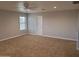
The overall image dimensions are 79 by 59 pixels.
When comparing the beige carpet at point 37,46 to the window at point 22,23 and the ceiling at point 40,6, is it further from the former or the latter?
the ceiling at point 40,6

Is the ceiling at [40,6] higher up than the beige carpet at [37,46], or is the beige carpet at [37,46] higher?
the ceiling at [40,6]

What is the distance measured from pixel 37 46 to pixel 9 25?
489 millimetres

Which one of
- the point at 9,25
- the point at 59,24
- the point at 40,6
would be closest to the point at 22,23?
the point at 9,25

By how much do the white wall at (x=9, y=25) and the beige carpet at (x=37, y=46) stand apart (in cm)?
8

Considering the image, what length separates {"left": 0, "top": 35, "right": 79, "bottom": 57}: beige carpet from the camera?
59.2 inches

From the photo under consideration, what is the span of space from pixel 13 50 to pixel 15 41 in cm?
12

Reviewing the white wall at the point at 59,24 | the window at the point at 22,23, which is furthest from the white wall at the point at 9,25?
the white wall at the point at 59,24

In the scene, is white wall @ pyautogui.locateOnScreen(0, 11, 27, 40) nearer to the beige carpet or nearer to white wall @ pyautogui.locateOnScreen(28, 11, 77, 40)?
the beige carpet

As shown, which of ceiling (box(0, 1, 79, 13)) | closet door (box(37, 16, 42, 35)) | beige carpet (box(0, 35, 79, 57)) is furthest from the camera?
closet door (box(37, 16, 42, 35))

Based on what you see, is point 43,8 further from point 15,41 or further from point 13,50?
point 13,50

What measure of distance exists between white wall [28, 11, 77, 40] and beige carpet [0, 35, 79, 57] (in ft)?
0.29

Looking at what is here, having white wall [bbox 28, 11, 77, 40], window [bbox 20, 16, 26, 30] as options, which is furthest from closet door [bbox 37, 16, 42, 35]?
window [bbox 20, 16, 26, 30]

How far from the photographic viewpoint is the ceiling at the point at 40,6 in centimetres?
136

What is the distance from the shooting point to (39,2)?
1.34 m
